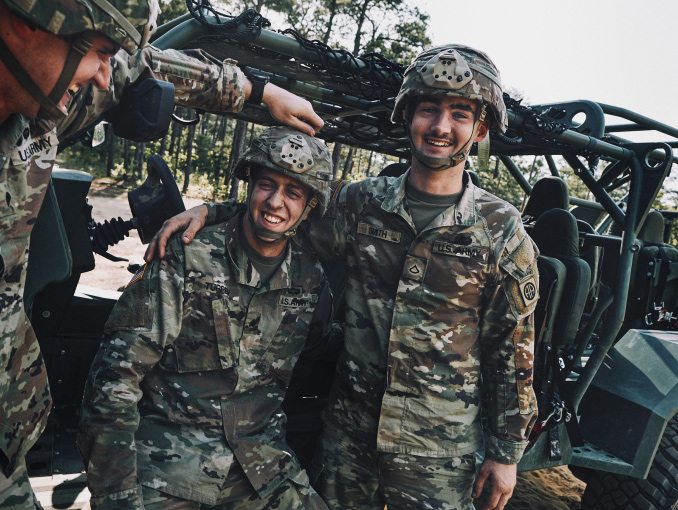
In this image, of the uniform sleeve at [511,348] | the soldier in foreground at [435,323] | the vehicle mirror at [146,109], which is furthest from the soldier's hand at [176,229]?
the uniform sleeve at [511,348]

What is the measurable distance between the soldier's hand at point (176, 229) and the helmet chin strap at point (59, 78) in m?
0.67

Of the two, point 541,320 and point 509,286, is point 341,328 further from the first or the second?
point 541,320

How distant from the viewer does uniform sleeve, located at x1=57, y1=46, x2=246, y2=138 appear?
1491mm

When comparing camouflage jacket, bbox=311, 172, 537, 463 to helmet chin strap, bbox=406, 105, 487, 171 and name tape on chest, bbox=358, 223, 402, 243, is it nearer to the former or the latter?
name tape on chest, bbox=358, 223, 402, 243

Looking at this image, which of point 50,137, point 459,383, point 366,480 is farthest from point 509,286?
point 50,137

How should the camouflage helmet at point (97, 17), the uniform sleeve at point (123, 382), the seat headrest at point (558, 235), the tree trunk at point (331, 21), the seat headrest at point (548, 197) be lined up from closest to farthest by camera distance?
1. the camouflage helmet at point (97, 17)
2. the uniform sleeve at point (123, 382)
3. the seat headrest at point (558, 235)
4. the seat headrest at point (548, 197)
5. the tree trunk at point (331, 21)

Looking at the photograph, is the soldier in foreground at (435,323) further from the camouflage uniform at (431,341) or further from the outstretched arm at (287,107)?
the outstretched arm at (287,107)

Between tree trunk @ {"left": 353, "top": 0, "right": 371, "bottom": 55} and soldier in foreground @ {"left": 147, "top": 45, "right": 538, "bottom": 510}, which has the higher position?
tree trunk @ {"left": 353, "top": 0, "right": 371, "bottom": 55}

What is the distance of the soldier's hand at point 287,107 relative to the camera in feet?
6.07

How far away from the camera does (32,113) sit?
3.54 feet

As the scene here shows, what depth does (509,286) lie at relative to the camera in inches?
70.8

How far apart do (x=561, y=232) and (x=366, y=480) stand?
5.12 ft

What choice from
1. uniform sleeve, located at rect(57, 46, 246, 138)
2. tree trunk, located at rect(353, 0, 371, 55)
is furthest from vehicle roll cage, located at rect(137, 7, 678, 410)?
tree trunk, located at rect(353, 0, 371, 55)

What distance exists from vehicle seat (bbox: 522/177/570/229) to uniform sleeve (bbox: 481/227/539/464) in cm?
124
